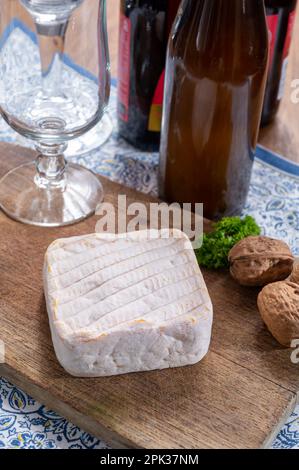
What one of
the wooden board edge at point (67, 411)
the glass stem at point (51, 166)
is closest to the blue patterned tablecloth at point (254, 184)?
the wooden board edge at point (67, 411)

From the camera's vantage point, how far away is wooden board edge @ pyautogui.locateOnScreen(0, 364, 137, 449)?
3.21 ft

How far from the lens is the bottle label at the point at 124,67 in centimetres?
143

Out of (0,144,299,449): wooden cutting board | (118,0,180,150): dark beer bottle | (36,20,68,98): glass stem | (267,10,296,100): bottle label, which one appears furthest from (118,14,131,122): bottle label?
(0,144,299,449): wooden cutting board

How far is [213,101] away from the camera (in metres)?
1.25

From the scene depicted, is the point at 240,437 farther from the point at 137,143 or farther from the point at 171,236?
the point at 137,143

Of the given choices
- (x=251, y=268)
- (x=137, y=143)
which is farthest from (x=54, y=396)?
(x=137, y=143)

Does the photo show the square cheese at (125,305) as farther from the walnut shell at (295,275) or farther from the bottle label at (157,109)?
the bottle label at (157,109)

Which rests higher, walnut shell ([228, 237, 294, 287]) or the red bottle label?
the red bottle label

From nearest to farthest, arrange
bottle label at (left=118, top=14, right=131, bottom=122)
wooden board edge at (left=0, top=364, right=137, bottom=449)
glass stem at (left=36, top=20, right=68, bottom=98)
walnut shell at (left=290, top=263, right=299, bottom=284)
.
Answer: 1. wooden board edge at (left=0, top=364, right=137, bottom=449)
2. walnut shell at (left=290, top=263, right=299, bottom=284)
3. glass stem at (left=36, top=20, right=68, bottom=98)
4. bottle label at (left=118, top=14, right=131, bottom=122)

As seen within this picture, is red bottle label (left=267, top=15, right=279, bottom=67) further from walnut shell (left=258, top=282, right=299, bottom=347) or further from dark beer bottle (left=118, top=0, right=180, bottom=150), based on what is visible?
walnut shell (left=258, top=282, right=299, bottom=347)

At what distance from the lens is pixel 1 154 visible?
1476 mm

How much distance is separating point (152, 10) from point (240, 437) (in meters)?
0.79

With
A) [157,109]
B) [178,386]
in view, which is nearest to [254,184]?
[157,109]

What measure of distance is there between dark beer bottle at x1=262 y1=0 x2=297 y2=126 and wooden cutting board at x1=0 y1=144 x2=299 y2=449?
57 cm
